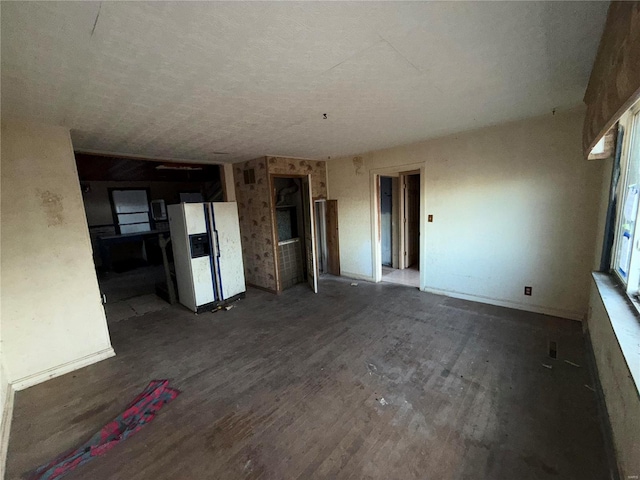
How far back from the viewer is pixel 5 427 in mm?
1850

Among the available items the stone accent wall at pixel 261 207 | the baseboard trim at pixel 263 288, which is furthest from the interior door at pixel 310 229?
the baseboard trim at pixel 263 288

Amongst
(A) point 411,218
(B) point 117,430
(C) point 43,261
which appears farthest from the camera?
(A) point 411,218

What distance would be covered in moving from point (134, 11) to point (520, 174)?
149 inches

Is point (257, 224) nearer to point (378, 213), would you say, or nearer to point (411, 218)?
point (378, 213)

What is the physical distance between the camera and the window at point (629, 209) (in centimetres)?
177

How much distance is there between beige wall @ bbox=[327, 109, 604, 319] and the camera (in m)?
2.81

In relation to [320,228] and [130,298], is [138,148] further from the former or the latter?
[320,228]

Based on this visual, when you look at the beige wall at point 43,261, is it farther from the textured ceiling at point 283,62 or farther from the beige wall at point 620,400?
the beige wall at point 620,400

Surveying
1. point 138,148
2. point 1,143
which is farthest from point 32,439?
point 138,148

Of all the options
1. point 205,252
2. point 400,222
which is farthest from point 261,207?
point 400,222

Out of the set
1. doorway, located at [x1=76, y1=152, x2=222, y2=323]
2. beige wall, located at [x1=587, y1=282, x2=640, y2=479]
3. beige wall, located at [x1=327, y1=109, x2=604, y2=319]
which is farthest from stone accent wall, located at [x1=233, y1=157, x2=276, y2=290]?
beige wall, located at [x1=587, y1=282, x2=640, y2=479]

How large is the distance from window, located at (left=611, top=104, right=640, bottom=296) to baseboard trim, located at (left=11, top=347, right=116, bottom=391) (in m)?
4.67

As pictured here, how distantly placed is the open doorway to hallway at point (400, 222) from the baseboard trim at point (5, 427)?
4920 mm

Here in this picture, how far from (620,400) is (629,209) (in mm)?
1343
